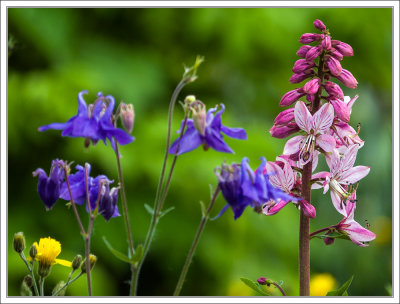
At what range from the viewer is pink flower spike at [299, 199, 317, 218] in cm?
133

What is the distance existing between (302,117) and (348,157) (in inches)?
5.9

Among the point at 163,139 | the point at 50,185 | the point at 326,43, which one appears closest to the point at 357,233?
the point at 326,43

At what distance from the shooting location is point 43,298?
4.27 ft

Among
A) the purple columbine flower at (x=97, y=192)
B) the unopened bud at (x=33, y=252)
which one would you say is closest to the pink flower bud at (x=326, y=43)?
the purple columbine flower at (x=97, y=192)

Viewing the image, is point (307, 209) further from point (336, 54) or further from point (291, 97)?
point (336, 54)

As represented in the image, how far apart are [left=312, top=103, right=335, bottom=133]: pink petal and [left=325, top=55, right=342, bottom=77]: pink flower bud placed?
8cm

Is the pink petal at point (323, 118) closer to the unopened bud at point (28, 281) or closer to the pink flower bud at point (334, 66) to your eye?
the pink flower bud at point (334, 66)

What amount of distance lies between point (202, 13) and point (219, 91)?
2.63 ft

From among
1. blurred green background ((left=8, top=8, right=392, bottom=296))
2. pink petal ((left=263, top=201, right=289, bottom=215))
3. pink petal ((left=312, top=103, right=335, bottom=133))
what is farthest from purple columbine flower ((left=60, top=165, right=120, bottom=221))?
blurred green background ((left=8, top=8, right=392, bottom=296))

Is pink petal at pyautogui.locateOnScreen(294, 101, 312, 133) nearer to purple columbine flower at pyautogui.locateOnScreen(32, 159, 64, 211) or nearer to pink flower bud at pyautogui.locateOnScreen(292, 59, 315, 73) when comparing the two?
pink flower bud at pyautogui.locateOnScreen(292, 59, 315, 73)

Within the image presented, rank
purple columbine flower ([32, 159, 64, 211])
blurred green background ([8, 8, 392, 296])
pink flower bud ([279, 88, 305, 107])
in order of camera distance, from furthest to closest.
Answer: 1. blurred green background ([8, 8, 392, 296])
2. pink flower bud ([279, 88, 305, 107])
3. purple columbine flower ([32, 159, 64, 211])

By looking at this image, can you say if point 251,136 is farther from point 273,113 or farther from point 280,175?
point 280,175

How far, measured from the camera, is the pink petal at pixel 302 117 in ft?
4.47

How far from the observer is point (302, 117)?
54.4 inches
